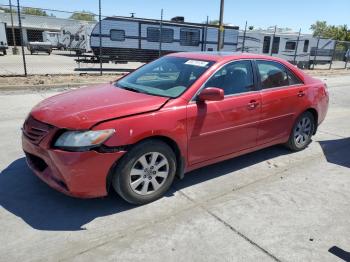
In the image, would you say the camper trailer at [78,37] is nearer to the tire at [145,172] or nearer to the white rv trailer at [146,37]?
the white rv trailer at [146,37]

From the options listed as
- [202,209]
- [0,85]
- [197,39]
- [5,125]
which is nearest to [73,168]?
[202,209]

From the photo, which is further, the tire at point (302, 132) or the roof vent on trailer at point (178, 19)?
the roof vent on trailer at point (178, 19)

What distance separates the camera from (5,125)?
640cm

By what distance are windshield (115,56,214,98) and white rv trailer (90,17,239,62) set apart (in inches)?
588

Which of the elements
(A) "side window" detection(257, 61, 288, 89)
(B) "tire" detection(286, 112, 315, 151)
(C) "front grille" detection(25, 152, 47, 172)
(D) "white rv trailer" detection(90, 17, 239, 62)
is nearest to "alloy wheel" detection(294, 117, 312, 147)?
(B) "tire" detection(286, 112, 315, 151)

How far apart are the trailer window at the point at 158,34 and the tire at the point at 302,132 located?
16.4m

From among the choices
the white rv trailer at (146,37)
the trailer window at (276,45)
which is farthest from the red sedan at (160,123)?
the trailer window at (276,45)

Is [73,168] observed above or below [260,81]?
below

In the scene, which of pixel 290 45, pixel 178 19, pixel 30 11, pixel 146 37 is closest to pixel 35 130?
pixel 146 37

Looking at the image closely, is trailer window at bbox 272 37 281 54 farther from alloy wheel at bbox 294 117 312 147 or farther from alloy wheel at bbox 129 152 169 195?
alloy wheel at bbox 129 152 169 195

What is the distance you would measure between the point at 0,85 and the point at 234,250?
31.4 ft

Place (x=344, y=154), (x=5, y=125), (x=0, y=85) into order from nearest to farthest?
(x=344, y=154) → (x=5, y=125) → (x=0, y=85)

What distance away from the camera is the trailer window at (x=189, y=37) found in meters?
21.4

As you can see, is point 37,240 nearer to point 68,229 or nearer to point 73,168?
point 68,229
